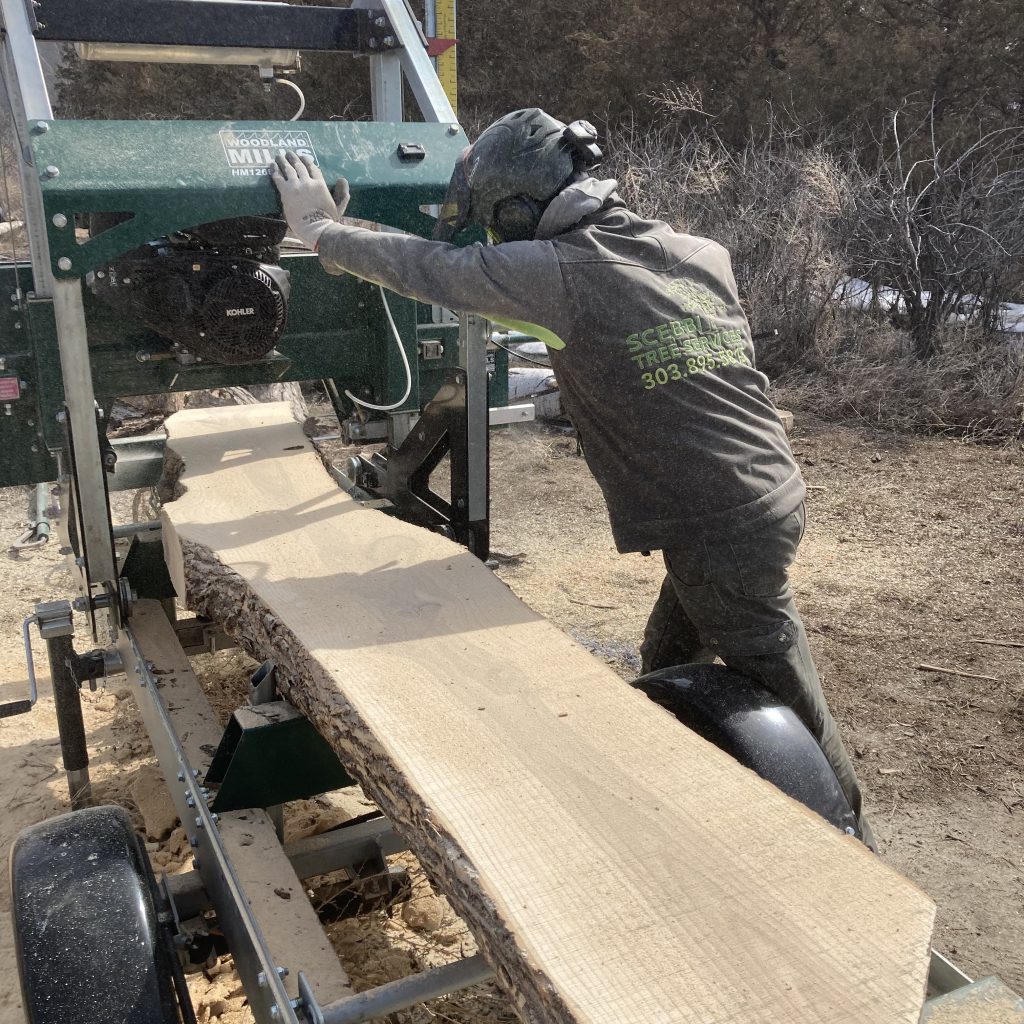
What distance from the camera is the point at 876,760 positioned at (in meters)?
3.54

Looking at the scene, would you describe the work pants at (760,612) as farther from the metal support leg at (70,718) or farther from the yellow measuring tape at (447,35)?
the yellow measuring tape at (447,35)

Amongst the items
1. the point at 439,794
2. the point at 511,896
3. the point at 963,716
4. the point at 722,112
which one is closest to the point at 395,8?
the point at 439,794

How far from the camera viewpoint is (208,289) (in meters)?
2.71

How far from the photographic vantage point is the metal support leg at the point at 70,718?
2.79m

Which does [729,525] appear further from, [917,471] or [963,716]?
[917,471]

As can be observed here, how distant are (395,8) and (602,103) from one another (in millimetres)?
11673

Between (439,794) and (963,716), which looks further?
(963,716)

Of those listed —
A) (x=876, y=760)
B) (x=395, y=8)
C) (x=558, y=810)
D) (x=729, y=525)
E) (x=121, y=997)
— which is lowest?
(x=876, y=760)

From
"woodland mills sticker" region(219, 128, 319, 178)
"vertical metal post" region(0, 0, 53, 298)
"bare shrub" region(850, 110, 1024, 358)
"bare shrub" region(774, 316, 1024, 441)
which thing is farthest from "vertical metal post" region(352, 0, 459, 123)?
"bare shrub" region(850, 110, 1024, 358)

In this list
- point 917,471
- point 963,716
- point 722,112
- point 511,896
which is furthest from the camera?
point 722,112

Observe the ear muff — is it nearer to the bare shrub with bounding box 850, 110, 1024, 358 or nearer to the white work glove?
the white work glove

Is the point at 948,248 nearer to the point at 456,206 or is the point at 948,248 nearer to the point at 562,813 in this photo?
the point at 456,206

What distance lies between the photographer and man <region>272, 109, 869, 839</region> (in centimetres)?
225

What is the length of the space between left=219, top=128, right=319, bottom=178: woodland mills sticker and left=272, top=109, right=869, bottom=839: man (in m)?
0.21
